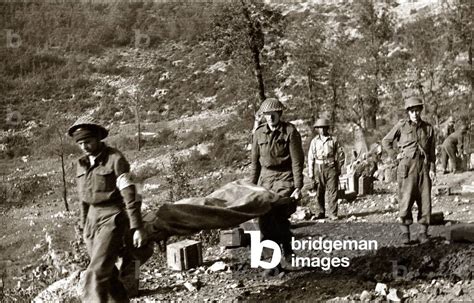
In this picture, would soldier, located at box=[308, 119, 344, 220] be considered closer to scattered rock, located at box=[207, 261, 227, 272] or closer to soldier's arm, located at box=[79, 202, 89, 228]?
scattered rock, located at box=[207, 261, 227, 272]

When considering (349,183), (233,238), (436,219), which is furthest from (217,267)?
(349,183)

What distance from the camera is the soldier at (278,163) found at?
604 cm

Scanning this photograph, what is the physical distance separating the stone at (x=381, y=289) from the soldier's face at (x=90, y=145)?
114 inches

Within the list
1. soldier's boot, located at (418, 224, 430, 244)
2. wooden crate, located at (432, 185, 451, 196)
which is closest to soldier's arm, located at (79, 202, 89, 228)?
soldier's boot, located at (418, 224, 430, 244)

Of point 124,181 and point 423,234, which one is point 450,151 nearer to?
point 423,234

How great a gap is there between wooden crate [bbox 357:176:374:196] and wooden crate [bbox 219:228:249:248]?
15.9 ft

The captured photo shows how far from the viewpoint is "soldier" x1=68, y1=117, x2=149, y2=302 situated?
4586mm

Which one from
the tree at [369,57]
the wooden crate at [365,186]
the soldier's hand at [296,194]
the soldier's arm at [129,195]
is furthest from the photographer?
the tree at [369,57]

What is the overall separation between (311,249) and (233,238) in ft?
3.72

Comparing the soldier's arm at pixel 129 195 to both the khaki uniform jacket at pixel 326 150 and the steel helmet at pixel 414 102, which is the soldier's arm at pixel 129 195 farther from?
the khaki uniform jacket at pixel 326 150

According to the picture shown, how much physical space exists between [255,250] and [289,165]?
43.2 inches

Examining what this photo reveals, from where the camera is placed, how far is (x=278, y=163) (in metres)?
6.18

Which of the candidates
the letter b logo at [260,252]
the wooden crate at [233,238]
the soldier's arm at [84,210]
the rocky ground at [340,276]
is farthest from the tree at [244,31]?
the soldier's arm at [84,210]

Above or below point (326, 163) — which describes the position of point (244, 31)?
above
